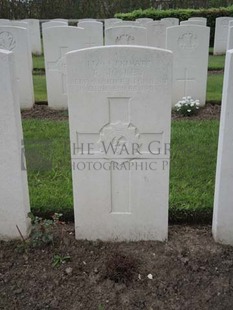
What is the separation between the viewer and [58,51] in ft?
21.3

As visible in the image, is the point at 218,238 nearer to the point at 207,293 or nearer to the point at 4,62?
the point at 207,293

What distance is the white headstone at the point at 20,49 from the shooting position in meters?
6.43

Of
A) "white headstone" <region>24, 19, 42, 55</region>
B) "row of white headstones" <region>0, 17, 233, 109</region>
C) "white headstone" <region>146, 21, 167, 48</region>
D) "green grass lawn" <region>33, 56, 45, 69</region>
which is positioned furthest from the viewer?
"white headstone" <region>24, 19, 42, 55</region>

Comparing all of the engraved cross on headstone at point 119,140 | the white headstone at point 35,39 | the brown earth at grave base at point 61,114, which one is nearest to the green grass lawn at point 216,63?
the brown earth at grave base at point 61,114

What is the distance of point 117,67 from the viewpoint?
8.46 ft

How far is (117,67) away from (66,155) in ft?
7.09

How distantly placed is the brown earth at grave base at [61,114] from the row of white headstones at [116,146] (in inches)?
139

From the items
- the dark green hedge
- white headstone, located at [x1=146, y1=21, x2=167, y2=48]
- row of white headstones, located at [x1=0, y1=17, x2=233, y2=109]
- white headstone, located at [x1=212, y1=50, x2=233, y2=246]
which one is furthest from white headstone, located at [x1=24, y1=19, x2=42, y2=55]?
white headstone, located at [x1=212, y1=50, x2=233, y2=246]

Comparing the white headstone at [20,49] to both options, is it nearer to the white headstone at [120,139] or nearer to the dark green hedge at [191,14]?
the white headstone at [120,139]

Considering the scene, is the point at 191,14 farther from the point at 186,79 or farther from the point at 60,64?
the point at 60,64

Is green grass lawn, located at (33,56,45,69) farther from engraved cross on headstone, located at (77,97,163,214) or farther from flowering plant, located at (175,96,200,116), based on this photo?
engraved cross on headstone, located at (77,97,163,214)

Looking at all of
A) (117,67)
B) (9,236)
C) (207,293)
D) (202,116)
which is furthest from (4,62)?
(202,116)

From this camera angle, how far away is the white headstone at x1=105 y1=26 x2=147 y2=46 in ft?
21.7

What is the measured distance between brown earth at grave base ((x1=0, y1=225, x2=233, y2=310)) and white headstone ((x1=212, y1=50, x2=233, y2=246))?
0.45ft
